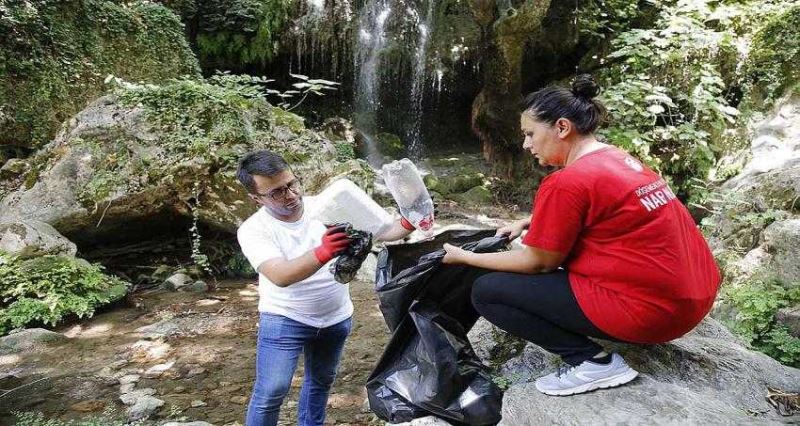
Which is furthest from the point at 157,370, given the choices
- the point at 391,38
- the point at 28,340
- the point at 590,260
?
the point at 391,38

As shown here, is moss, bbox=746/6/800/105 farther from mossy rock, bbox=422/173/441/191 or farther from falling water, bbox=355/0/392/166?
falling water, bbox=355/0/392/166

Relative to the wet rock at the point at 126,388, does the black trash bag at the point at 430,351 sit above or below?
above

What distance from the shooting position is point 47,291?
4.85m

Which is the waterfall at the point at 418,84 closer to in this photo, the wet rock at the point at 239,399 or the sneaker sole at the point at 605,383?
the wet rock at the point at 239,399

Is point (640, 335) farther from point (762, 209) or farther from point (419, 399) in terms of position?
point (762, 209)

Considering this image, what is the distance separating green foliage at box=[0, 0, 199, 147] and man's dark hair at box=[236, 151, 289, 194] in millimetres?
7016

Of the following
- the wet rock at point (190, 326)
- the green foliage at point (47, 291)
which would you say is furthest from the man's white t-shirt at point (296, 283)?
the green foliage at point (47, 291)

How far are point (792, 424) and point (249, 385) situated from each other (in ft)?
10.8

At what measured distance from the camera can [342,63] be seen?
1120 cm

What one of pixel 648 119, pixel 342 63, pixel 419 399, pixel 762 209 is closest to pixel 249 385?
pixel 419 399

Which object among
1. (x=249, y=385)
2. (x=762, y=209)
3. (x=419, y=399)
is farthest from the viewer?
(x=762, y=209)

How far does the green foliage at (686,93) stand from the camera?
723 cm

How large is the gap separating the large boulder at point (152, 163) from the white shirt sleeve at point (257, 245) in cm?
393

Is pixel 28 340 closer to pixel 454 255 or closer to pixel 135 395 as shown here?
pixel 135 395
